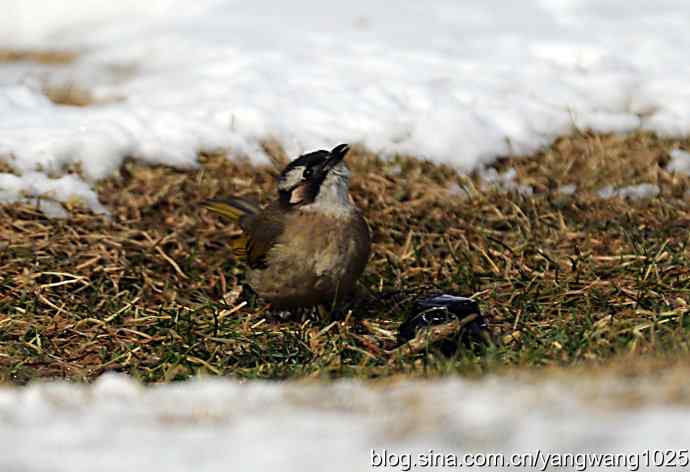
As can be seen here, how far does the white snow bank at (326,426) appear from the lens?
9.78 feet

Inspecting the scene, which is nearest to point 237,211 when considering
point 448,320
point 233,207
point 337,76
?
point 233,207

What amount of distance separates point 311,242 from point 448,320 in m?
1.00

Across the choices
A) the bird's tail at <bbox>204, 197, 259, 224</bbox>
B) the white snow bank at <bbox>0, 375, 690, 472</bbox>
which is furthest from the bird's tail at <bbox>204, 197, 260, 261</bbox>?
the white snow bank at <bbox>0, 375, 690, 472</bbox>

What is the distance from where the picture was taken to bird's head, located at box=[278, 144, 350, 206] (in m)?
6.52

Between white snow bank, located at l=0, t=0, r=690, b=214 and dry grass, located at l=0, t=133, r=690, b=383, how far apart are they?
35 cm

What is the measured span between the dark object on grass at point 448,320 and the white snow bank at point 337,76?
2527 millimetres

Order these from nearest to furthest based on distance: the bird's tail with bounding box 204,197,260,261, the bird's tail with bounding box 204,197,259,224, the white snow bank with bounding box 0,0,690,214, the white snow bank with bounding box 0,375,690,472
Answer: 1. the white snow bank with bounding box 0,375,690,472
2. the bird's tail with bounding box 204,197,260,261
3. the bird's tail with bounding box 204,197,259,224
4. the white snow bank with bounding box 0,0,690,214

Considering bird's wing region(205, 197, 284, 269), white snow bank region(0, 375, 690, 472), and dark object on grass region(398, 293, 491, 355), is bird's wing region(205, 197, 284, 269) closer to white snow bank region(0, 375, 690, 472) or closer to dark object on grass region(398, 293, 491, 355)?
dark object on grass region(398, 293, 491, 355)

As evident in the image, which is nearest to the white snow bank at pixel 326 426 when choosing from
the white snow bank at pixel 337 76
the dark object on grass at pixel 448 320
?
the dark object on grass at pixel 448 320

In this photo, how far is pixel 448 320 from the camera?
578 cm

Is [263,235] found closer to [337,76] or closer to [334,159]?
[334,159]

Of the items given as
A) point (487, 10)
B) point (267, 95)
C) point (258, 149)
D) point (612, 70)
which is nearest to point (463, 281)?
point (258, 149)

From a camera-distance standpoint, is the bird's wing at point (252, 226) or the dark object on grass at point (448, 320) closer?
the dark object on grass at point (448, 320)

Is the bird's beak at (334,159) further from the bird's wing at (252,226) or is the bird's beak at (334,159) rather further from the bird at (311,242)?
the bird's wing at (252,226)
